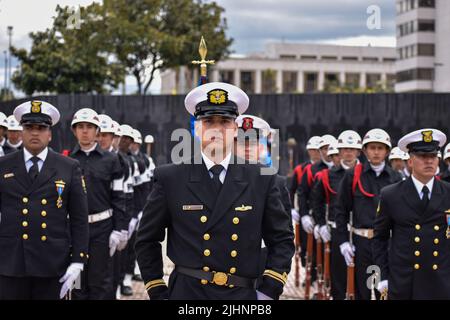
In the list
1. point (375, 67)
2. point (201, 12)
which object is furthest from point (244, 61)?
point (201, 12)

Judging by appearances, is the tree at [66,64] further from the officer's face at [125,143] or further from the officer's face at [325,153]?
the officer's face at [325,153]

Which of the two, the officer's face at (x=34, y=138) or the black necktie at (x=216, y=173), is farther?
the officer's face at (x=34, y=138)

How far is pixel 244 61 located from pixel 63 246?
3774 inches

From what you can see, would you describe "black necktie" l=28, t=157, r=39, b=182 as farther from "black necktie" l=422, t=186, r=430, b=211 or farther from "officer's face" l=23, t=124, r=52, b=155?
"black necktie" l=422, t=186, r=430, b=211

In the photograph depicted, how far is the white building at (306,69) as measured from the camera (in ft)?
330

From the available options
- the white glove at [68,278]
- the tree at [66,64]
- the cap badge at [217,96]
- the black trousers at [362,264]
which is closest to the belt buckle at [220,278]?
the cap badge at [217,96]

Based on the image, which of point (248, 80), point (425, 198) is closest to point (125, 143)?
point (425, 198)

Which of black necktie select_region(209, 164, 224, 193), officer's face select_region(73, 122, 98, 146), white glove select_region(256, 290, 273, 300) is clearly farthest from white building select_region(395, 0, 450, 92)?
white glove select_region(256, 290, 273, 300)

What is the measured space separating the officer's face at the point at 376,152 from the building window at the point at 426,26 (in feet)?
208

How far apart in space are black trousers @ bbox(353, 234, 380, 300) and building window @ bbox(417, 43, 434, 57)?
64.6 m

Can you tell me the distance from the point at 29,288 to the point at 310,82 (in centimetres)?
10415

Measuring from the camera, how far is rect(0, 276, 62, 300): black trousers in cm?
630

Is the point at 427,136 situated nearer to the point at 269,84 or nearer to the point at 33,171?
the point at 33,171

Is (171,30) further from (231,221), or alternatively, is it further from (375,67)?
(375,67)
